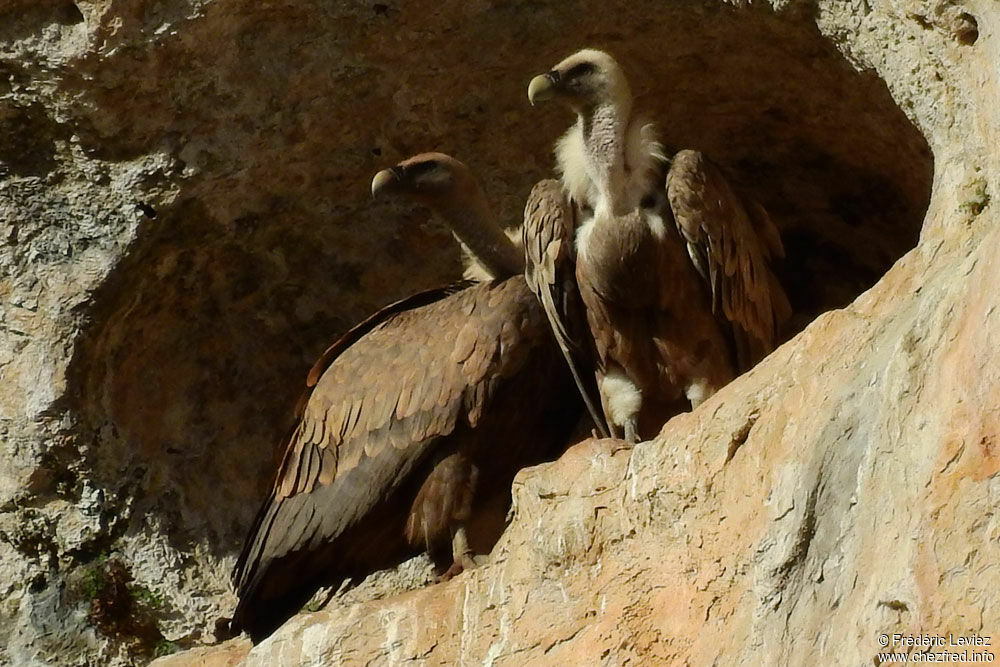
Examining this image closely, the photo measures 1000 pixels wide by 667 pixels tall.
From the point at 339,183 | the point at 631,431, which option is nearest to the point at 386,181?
the point at 339,183

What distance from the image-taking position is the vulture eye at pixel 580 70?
17.0 ft

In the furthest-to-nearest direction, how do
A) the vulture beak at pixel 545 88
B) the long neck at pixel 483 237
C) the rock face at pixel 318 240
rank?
the long neck at pixel 483 237
the vulture beak at pixel 545 88
the rock face at pixel 318 240

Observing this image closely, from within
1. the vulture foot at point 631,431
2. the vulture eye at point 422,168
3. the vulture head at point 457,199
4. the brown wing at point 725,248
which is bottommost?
the vulture foot at point 631,431

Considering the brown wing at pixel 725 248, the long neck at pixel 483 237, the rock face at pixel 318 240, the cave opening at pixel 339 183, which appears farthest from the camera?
the cave opening at pixel 339 183

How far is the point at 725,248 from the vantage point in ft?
16.6

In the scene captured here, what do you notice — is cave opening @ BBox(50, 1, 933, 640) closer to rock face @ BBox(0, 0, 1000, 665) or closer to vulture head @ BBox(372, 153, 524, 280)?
rock face @ BBox(0, 0, 1000, 665)

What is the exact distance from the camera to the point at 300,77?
6000 millimetres

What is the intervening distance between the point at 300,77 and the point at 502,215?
3.53 feet

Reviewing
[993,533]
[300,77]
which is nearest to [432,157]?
[300,77]

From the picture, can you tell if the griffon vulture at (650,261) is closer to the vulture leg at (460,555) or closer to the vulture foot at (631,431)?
the vulture foot at (631,431)

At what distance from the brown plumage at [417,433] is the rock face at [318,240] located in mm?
234

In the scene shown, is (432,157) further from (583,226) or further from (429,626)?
(429,626)

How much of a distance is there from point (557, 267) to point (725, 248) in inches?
20.8

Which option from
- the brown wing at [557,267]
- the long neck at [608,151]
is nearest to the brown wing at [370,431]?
the brown wing at [557,267]
